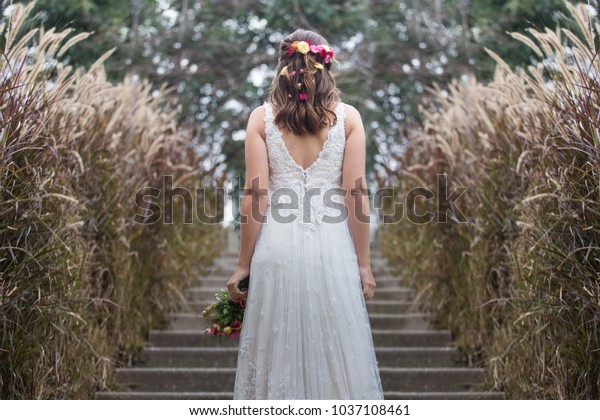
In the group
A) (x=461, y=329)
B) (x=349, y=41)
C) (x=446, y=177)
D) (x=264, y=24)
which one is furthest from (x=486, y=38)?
(x=461, y=329)

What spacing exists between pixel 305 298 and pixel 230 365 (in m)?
2.24

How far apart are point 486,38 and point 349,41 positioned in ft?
6.51

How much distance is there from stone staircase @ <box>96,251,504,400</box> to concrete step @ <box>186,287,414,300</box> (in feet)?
0.72

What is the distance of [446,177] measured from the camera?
576cm

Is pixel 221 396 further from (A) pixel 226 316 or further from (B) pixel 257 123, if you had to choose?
(B) pixel 257 123

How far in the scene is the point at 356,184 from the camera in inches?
129

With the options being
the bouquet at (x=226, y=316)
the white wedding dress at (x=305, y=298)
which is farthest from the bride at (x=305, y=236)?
the bouquet at (x=226, y=316)

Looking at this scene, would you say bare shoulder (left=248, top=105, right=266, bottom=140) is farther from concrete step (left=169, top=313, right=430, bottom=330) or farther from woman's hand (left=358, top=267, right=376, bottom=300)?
concrete step (left=169, top=313, right=430, bottom=330)

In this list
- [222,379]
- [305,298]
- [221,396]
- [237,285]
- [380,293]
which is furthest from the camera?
[380,293]

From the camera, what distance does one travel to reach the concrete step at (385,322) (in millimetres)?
6035

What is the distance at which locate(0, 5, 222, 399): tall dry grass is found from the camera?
3.52 metres

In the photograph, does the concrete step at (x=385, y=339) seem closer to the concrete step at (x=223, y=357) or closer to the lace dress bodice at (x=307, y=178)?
the concrete step at (x=223, y=357)

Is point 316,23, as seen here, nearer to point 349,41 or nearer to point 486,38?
point 349,41

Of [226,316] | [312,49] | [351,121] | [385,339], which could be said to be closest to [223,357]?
[385,339]
